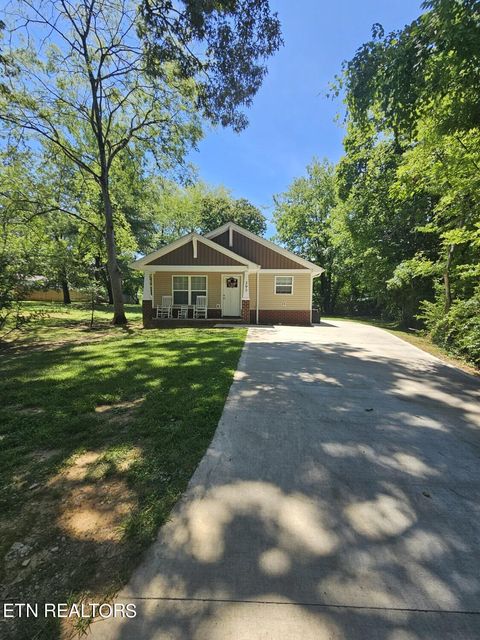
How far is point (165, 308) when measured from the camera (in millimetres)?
15547

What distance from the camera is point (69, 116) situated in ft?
49.1

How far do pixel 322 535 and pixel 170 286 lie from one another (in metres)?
14.8

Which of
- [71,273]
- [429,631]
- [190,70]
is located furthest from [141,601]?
[71,273]

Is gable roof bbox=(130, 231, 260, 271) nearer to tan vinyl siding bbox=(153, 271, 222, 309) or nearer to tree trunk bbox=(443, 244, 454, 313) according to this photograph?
tan vinyl siding bbox=(153, 271, 222, 309)

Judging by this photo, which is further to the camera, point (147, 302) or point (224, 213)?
point (224, 213)

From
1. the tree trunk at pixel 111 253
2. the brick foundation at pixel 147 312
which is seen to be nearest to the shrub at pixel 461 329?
the brick foundation at pixel 147 312

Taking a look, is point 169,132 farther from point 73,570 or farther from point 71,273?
point 73,570

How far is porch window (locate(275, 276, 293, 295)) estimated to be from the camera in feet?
56.6

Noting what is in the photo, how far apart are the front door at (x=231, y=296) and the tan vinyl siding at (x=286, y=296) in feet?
4.99

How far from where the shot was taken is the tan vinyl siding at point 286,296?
56.5ft

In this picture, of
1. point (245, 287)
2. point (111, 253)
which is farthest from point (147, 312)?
point (245, 287)

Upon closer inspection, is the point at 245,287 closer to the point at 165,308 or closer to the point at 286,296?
the point at 286,296

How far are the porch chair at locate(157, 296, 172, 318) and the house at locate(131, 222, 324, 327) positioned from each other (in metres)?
0.14

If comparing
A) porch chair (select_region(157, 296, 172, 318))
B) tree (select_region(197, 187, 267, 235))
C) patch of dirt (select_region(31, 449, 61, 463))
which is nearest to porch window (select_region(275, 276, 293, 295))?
porch chair (select_region(157, 296, 172, 318))
